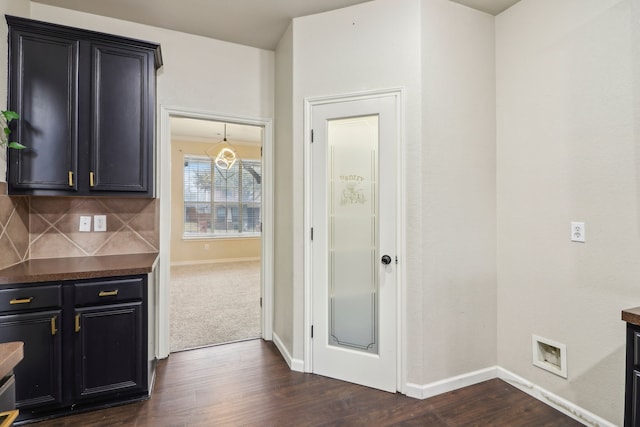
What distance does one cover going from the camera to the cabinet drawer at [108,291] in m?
2.05

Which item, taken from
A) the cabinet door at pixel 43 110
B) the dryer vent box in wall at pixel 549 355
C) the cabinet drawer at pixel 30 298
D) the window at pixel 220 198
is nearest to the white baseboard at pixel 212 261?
the window at pixel 220 198

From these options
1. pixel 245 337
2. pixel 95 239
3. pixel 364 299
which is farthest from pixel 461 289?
pixel 95 239

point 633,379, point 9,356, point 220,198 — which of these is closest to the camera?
point 9,356

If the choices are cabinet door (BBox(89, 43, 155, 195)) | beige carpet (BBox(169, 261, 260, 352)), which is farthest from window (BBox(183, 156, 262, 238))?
cabinet door (BBox(89, 43, 155, 195))

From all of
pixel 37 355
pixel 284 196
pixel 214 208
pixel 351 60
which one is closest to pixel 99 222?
pixel 37 355

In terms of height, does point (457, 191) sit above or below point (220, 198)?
below

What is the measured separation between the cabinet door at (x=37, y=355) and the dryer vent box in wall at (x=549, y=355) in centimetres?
322

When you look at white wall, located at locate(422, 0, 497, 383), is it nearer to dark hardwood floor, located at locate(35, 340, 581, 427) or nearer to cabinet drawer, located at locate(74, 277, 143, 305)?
dark hardwood floor, located at locate(35, 340, 581, 427)

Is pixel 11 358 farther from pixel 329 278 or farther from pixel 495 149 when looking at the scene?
pixel 495 149

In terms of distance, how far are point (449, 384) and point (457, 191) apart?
145 centimetres

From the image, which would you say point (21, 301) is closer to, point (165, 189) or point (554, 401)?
point (165, 189)

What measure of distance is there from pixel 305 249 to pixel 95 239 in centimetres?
177

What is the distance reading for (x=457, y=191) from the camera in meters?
2.42

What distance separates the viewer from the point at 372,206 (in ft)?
8.07
